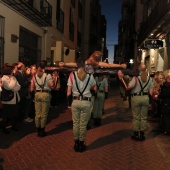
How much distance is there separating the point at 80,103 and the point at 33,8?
733 cm

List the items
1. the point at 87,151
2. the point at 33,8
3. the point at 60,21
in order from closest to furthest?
the point at 87,151 < the point at 33,8 < the point at 60,21

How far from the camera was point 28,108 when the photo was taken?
9.22 m

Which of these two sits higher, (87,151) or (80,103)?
(80,103)

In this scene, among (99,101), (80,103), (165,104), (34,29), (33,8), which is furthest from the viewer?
(34,29)

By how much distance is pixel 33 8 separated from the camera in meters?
11.8

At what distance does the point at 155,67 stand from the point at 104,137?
1277 centimetres

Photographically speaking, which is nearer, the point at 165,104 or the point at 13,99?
the point at 13,99

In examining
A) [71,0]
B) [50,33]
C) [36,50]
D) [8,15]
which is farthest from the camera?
[71,0]

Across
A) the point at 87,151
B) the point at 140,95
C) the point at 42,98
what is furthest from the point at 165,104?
the point at 42,98

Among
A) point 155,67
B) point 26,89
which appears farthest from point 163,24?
point 26,89

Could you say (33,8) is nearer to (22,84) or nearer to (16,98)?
(22,84)

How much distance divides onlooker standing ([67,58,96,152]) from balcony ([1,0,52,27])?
20.1ft

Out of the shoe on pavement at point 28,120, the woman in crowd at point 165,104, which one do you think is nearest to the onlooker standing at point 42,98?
the shoe on pavement at point 28,120

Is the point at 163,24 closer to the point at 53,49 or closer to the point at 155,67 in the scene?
the point at 155,67
